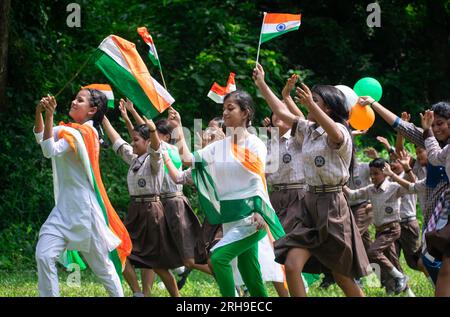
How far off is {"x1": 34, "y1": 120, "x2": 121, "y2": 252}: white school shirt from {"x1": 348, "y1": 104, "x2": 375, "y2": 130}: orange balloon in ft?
7.64

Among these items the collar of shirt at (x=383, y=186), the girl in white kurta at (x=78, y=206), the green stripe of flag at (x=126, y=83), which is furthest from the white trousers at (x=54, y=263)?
the collar of shirt at (x=383, y=186)

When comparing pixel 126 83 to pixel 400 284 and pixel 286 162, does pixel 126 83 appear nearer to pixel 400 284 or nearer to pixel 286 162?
pixel 286 162

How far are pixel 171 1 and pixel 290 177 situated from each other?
298 inches

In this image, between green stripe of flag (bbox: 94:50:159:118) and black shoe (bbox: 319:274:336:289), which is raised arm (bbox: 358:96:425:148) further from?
black shoe (bbox: 319:274:336:289)

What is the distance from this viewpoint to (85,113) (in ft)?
26.7

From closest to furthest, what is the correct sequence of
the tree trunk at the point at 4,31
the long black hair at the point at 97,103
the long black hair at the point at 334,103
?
the long black hair at the point at 334,103 < the long black hair at the point at 97,103 < the tree trunk at the point at 4,31

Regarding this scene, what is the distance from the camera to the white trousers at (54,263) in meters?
7.23

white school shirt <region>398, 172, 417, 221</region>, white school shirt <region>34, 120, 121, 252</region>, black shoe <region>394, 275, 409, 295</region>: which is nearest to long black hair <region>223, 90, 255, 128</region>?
white school shirt <region>34, 120, 121, 252</region>

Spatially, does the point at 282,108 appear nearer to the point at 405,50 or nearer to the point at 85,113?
the point at 85,113

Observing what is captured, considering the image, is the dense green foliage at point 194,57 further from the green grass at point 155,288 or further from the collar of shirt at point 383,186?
the collar of shirt at point 383,186

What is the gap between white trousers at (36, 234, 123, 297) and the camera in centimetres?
723

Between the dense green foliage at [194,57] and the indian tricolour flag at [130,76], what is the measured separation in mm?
4829

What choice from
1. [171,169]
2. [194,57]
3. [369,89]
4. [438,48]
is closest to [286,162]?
[369,89]
